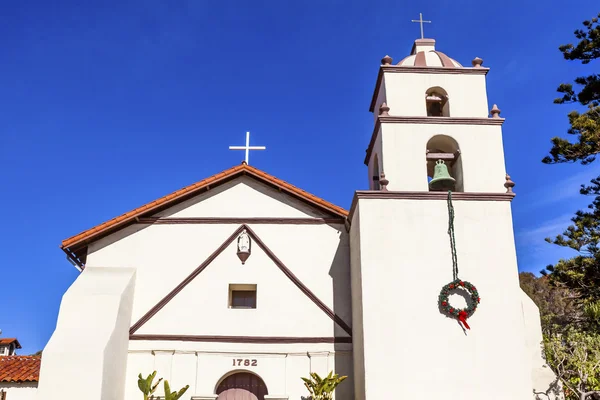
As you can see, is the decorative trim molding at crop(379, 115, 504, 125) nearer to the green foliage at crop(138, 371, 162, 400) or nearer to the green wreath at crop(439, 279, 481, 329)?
the green wreath at crop(439, 279, 481, 329)

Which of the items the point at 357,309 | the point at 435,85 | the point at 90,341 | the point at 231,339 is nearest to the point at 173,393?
the point at 231,339

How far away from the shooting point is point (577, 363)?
1226 cm

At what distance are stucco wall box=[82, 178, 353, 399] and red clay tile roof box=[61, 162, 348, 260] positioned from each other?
26 cm

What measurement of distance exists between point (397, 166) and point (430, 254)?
7.28 feet

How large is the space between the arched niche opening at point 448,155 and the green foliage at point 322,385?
497 centimetres

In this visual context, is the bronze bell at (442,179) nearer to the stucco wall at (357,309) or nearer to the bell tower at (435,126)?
the bell tower at (435,126)

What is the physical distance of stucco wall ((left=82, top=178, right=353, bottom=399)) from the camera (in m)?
14.1

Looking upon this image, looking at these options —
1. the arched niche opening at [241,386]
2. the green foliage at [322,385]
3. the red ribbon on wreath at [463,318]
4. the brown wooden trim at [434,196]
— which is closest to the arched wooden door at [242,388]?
the arched niche opening at [241,386]

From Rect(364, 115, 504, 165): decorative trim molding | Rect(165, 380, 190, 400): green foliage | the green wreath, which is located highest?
Rect(364, 115, 504, 165): decorative trim molding

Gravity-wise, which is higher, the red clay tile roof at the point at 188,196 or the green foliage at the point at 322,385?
the red clay tile roof at the point at 188,196

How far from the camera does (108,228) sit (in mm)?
15047

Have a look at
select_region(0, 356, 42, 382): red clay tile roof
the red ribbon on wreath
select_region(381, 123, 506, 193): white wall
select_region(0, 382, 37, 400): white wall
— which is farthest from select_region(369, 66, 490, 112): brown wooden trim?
select_region(0, 382, 37, 400): white wall

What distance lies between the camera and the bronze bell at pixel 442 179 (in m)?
13.4

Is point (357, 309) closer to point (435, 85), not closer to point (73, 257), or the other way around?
point (435, 85)
